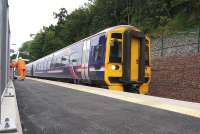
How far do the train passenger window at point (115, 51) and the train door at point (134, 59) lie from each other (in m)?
0.25

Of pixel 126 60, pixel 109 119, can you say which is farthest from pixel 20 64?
pixel 109 119

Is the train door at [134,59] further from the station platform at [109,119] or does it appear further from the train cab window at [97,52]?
the station platform at [109,119]

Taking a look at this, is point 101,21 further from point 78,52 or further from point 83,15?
point 78,52

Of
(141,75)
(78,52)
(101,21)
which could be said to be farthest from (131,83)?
(101,21)

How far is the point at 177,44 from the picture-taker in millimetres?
26594

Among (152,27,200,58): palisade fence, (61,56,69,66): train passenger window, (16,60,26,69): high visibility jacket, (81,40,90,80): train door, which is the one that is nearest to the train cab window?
(81,40,90,80): train door

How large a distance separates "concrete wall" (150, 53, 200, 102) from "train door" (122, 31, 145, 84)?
2838 millimetres

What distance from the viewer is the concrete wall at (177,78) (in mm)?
19859

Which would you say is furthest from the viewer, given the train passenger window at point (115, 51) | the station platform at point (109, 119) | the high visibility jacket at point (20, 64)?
the high visibility jacket at point (20, 64)

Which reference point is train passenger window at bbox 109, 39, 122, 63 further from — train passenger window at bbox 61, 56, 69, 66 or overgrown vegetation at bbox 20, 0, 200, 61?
overgrown vegetation at bbox 20, 0, 200, 61

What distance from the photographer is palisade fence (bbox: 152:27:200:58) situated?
79.8ft

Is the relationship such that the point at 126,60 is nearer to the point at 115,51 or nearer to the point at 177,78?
the point at 115,51

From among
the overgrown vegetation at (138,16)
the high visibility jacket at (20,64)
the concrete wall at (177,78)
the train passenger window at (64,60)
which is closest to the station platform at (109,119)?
the concrete wall at (177,78)

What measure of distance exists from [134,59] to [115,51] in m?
0.97
